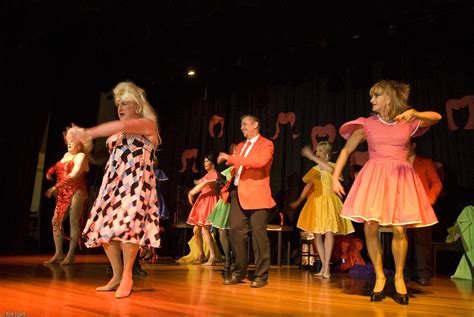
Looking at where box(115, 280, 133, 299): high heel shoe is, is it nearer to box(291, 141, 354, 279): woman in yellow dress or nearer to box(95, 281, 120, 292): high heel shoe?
box(95, 281, 120, 292): high heel shoe

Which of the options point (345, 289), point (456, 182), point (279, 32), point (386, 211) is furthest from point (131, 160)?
point (456, 182)

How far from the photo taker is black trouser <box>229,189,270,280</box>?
4625 mm

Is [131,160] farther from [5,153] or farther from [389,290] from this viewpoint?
Answer: [5,153]

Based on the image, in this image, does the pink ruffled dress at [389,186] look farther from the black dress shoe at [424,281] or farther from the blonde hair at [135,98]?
the black dress shoe at [424,281]

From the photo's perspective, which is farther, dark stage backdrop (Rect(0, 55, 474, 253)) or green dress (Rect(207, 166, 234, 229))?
green dress (Rect(207, 166, 234, 229))

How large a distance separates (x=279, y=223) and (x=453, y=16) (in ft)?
12.7

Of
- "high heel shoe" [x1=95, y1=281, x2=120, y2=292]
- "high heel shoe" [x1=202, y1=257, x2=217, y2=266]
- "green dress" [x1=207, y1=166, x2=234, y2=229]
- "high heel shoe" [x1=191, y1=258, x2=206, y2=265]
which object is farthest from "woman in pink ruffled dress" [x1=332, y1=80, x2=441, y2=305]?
"high heel shoe" [x1=191, y1=258, x2=206, y2=265]

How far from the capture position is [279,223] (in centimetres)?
813

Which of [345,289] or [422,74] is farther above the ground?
[422,74]

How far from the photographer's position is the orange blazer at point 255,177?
4.52m

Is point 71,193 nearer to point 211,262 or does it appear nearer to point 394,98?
point 211,262

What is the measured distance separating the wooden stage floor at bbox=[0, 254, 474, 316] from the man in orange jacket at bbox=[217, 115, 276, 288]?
23 cm

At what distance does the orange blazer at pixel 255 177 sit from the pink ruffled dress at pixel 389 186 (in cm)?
98

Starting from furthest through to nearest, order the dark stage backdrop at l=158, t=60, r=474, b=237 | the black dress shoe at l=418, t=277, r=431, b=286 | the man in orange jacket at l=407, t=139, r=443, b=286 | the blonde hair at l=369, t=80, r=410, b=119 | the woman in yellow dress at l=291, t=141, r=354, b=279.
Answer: the dark stage backdrop at l=158, t=60, r=474, b=237, the woman in yellow dress at l=291, t=141, r=354, b=279, the man in orange jacket at l=407, t=139, r=443, b=286, the black dress shoe at l=418, t=277, r=431, b=286, the blonde hair at l=369, t=80, r=410, b=119
